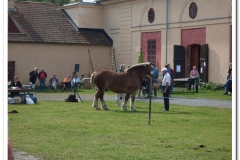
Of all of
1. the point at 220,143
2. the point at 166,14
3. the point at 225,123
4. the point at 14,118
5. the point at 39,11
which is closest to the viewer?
the point at 220,143

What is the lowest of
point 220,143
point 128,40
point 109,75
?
point 220,143

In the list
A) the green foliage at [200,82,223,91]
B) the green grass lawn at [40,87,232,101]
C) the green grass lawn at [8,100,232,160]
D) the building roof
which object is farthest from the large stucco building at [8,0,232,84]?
the green grass lawn at [8,100,232,160]

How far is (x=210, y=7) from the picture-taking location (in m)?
26.9

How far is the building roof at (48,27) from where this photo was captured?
106ft

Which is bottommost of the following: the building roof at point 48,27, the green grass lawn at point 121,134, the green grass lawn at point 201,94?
the green grass lawn at point 121,134

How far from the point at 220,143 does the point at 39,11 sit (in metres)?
26.5

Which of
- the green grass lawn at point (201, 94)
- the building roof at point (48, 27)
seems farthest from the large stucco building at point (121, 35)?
the green grass lawn at point (201, 94)

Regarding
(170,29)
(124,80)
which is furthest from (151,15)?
(124,80)

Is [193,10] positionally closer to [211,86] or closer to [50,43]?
[211,86]

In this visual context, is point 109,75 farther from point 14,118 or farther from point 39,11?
point 39,11

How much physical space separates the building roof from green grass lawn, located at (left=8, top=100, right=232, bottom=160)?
52.2ft

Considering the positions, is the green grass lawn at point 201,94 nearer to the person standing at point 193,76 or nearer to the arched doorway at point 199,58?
the person standing at point 193,76

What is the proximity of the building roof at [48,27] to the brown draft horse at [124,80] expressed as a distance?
15.4 metres

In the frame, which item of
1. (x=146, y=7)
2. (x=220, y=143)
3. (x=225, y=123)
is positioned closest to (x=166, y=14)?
(x=146, y=7)
